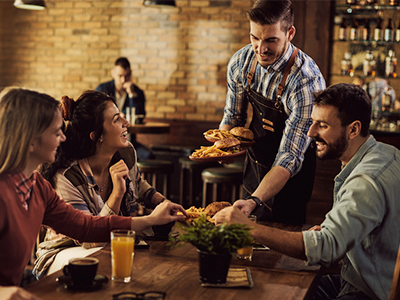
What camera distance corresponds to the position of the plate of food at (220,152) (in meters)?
2.29

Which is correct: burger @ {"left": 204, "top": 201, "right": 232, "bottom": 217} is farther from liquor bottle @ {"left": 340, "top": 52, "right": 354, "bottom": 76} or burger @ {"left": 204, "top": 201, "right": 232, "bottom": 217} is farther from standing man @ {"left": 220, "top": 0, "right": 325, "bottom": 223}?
liquor bottle @ {"left": 340, "top": 52, "right": 354, "bottom": 76}

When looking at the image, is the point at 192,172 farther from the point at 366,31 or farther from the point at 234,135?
the point at 234,135

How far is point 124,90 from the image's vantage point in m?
6.33

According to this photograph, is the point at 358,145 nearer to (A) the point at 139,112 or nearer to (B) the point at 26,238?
(B) the point at 26,238

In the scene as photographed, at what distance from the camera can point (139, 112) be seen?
638 cm

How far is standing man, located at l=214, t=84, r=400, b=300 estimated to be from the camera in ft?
5.28

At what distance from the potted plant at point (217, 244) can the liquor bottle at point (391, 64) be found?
16.5 ft

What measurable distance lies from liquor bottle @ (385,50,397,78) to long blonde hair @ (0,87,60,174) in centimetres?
516

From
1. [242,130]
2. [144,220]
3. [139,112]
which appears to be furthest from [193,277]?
[139,112]

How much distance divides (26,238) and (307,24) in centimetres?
518

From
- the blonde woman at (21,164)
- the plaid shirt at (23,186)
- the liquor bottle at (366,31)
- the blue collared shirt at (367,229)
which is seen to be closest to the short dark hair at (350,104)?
the blue collared shirt at (367,229)

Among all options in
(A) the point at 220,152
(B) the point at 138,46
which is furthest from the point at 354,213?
(B) the point at 138,46

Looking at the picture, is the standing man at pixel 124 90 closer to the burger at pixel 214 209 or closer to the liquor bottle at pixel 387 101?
the liquor bottle at pixel 387 101

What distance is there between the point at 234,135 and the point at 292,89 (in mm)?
370
